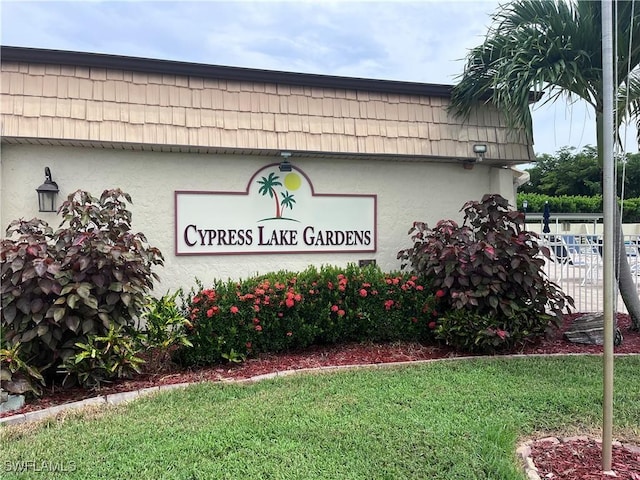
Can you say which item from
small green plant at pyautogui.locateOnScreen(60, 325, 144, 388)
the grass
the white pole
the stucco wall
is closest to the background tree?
the stucco wall

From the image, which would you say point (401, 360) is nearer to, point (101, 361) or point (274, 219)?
point (274, 219)

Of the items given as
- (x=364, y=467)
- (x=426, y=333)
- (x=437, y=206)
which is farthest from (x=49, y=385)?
(x=437, y=206)

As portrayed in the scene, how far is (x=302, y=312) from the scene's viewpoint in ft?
15.5

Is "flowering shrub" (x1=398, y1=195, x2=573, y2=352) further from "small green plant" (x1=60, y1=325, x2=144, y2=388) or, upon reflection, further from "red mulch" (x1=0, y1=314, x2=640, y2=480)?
"small green plant" (x1=60, y1=325, x2=144, y2=388)

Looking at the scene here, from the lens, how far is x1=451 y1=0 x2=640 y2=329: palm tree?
15.7ft

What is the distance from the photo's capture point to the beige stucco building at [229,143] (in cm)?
459

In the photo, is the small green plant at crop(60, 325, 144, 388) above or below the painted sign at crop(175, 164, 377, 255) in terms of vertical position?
below

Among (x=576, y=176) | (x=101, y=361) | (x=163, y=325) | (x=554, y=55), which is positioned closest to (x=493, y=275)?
(x=554, y=55)

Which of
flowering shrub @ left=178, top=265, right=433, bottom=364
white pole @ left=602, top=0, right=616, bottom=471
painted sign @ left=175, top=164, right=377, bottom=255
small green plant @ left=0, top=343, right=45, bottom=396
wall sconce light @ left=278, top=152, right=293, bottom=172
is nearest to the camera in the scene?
white pole @ left=602, top=0, right=616, bottom=471

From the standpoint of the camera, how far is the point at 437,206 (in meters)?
5.97

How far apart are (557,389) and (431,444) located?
5.23ft

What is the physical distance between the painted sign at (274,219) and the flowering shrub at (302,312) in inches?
20.4

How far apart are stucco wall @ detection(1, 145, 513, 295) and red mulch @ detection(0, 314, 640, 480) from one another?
1.17m

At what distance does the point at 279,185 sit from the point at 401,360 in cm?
239
